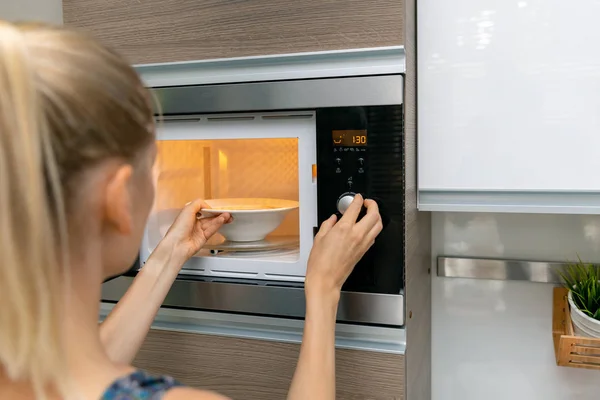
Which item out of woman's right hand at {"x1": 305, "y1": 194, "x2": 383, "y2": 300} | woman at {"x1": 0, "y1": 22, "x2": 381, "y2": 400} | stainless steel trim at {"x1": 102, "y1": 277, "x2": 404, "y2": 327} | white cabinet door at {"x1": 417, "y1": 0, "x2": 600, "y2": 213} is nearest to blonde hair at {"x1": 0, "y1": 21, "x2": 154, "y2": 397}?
woman at {"x1": 0, "y1": 22, "x2": 381, "y2": 400}

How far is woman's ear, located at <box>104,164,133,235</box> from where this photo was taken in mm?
486

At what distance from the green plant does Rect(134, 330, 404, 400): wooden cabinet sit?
418mm

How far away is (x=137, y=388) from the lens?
514mm

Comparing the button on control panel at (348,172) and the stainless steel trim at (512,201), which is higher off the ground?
the button on control panel at (348,172)

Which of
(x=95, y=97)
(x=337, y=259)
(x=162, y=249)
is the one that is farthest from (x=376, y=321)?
(x=95, y=97)

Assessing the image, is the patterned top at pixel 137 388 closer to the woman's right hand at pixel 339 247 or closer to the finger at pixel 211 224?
the woman's right hand at pixel 339 247

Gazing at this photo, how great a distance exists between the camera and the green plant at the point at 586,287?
1.03m

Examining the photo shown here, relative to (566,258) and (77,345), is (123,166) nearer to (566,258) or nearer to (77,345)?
(77,345)

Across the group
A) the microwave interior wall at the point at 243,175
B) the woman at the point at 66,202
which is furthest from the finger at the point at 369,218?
the woman at the point at 66,202

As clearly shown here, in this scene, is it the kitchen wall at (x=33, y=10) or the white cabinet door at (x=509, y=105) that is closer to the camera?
the white cabinet door at (x=509, y=105)

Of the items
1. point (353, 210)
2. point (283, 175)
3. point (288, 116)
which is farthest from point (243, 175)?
point (353, 210)

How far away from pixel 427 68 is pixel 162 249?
54 centimetres

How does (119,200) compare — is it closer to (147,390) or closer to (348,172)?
(147,390)

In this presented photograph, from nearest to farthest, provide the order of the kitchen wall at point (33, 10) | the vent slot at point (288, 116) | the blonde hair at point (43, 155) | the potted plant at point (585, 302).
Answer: the blonde hair at point (43, 155) → the vent slot at point (288, 116) → the potted plant at point (585, 302) → the kitchen wall at point (33, 10)
